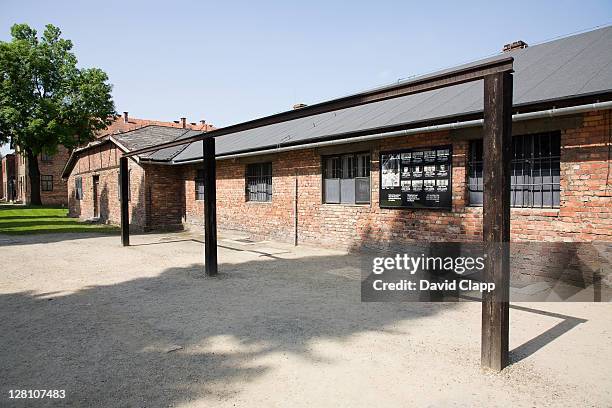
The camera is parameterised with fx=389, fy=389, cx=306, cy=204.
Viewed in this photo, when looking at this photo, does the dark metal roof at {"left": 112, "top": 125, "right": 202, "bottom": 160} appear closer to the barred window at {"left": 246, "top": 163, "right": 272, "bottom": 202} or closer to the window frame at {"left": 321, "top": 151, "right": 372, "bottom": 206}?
the barred window at {"left": 246, "top": 163, "right": 272, "bottom": 202}

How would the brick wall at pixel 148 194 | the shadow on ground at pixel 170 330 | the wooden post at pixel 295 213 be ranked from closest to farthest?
the shadow on ground at pixel 170 330, the wooden post at pixel 295 213, the brick wall at pixel 148 194

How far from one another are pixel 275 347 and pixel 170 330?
1392 mm

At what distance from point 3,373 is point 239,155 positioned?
922 cm

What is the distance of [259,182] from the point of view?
12.7m

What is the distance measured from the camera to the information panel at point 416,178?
7508mm

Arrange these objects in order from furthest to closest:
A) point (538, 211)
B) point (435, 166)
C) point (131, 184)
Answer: point (131, 184) < point (435, 166) < point (538, 211)

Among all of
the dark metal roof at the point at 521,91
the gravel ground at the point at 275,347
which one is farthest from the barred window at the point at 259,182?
the gravel ground at the point at 275,347

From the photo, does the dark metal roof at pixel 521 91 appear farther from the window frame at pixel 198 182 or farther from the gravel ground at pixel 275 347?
the window frame at pixel 198 182

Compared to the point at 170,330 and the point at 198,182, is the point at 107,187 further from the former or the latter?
the point at 170,330

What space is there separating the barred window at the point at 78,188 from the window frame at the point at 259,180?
561 inches

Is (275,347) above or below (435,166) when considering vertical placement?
below

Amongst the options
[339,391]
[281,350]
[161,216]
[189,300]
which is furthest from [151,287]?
[161,216]

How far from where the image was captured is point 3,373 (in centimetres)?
345

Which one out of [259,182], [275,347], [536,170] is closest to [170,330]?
[275,347]
